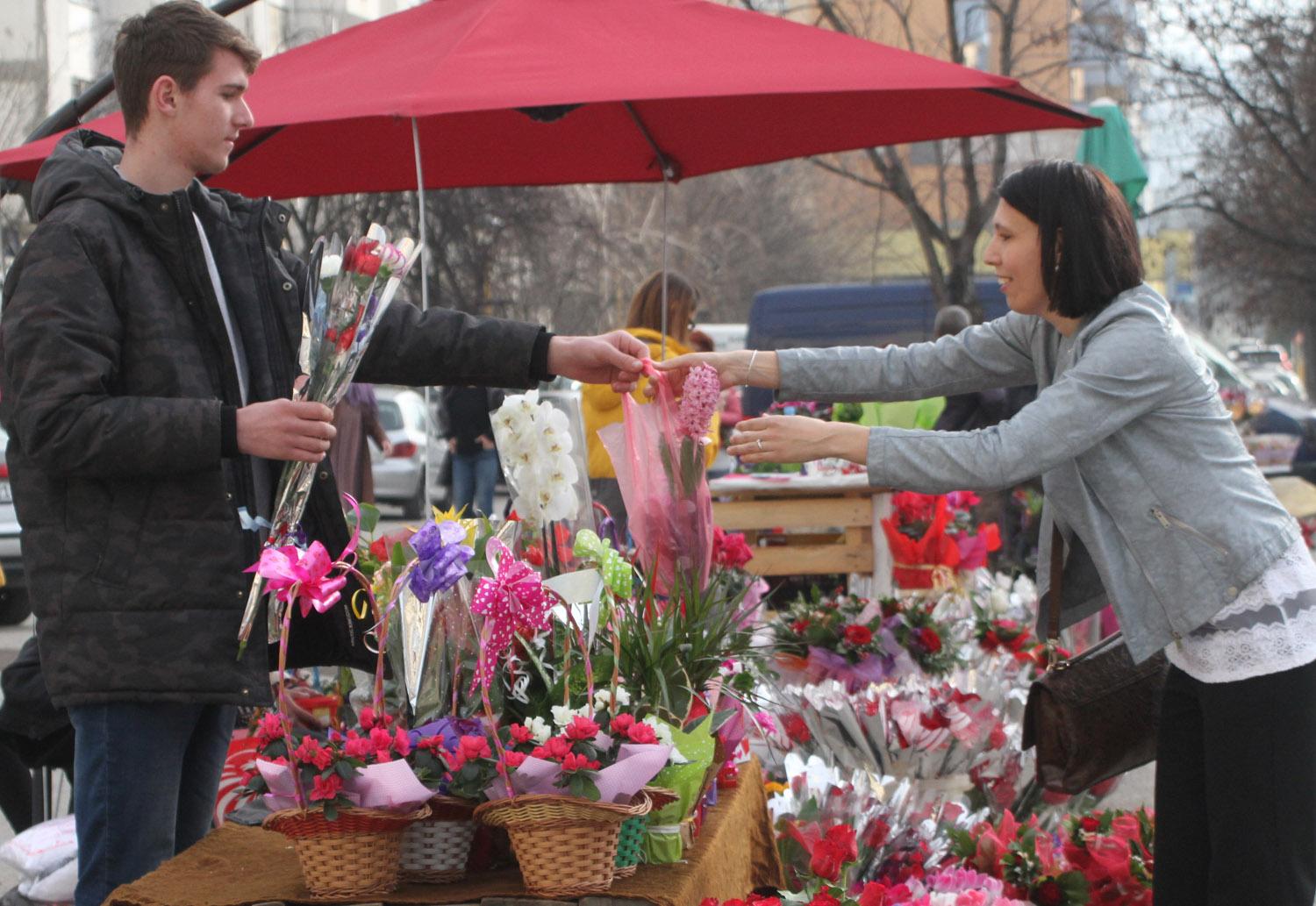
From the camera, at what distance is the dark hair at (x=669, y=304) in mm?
6773

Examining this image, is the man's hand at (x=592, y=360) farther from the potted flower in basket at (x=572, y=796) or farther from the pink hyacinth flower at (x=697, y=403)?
the potted flower in basket at (x=572, y=796)

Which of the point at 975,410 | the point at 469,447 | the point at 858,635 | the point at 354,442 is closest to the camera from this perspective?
the point at 858,635

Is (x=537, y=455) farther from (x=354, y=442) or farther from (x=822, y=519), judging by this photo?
(x=354, y=442)

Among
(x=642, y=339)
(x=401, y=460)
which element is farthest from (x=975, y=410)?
(x=401, y=460)

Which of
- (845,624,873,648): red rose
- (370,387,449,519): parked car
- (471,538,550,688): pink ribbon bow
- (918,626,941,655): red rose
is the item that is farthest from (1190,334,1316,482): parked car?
(471,538,550,688): pink ribbon bow

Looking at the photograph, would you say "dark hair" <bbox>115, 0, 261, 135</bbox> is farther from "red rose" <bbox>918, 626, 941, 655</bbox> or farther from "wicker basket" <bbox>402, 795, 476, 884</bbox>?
"red rose" <bbox>918, 626, 941, 655</bbox>

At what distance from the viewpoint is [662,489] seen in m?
3.11

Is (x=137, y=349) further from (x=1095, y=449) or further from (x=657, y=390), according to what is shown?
(x=1095, y=449)

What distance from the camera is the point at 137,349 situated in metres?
2.63

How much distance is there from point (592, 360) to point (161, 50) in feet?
3.32

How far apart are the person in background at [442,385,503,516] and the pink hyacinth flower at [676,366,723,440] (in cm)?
890

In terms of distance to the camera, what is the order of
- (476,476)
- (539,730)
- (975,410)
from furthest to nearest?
(476,476)
(975,410)
(539,730)

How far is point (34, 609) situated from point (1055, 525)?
6.33 feet

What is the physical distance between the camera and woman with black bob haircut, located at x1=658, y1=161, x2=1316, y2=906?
2758mm
